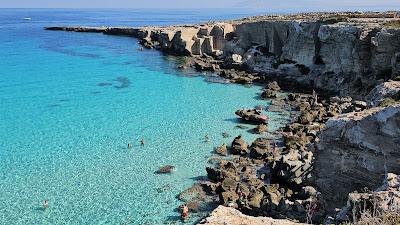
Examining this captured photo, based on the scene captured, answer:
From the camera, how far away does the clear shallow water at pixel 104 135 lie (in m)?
23.9

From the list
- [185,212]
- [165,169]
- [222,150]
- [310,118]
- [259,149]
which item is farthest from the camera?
[310,118]

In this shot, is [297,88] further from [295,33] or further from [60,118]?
[60,118]

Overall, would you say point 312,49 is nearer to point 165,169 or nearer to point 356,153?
point 165,169

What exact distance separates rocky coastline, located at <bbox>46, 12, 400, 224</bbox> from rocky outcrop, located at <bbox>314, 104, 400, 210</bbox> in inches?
1.7

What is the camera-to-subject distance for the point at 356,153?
731 inches

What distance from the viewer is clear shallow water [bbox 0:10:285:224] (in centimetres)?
2389

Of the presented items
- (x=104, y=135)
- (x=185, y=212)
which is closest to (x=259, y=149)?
(x=185, y=212)

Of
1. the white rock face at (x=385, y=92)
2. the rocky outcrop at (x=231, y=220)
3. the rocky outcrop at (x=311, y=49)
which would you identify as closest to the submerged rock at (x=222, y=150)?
the white rock face at (x=385, y=92)

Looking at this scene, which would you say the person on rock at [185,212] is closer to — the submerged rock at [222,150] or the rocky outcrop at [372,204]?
the submerged rock at [222,150]

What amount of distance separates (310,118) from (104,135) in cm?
1736

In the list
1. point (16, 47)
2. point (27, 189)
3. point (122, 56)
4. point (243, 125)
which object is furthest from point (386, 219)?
point (16, 47)

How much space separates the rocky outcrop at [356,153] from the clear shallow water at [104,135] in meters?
7.88

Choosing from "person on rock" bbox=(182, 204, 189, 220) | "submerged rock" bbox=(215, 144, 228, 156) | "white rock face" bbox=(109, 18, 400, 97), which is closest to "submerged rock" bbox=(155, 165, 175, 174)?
"submerged rock" bbox=(215, 144, 228, 156)

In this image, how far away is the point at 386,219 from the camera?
10469mm
